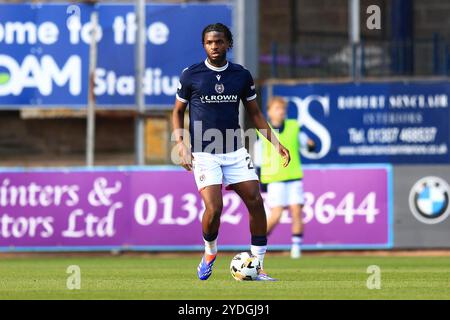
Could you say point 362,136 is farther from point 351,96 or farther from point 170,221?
point 170,221

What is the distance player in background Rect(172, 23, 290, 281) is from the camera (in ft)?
40.1

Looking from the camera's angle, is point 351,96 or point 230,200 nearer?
point 230,200

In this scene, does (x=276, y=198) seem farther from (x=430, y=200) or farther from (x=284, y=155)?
(x=284, y=155)

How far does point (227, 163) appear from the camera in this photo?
12328mm

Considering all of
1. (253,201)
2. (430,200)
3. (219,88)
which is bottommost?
(430,200)

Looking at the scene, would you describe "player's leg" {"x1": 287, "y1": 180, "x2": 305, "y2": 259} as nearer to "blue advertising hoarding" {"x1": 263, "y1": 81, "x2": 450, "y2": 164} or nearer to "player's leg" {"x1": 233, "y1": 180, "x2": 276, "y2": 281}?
"blue advertising hoarding" {"x1": 263, "y1": 81, "x2": 450, "y2": 164}

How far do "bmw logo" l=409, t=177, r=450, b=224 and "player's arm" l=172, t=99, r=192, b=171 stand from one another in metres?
8.33

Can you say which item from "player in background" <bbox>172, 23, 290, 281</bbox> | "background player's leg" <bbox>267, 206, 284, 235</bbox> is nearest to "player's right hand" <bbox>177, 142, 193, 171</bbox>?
"player in background" <bbox>172, 23, 290, 281</bbox>

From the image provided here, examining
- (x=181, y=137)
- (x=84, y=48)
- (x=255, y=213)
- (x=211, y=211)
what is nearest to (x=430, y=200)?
(x=84, y=48)

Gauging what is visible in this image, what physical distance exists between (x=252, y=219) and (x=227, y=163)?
56 centimetres

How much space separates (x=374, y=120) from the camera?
22.4 m

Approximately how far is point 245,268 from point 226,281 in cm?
29
